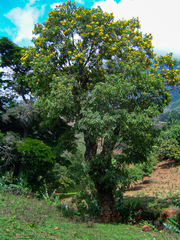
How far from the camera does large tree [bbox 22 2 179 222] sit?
23.4 ft

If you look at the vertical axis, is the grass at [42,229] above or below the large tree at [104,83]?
below

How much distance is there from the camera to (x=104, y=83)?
7.50 metres

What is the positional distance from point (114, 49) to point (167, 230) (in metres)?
6.54

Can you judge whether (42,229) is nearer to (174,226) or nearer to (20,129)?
(174,226)

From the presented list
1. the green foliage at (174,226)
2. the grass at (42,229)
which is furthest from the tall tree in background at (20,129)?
the green foliage at (174,226)

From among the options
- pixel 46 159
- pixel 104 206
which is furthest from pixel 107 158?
pixel 46 159

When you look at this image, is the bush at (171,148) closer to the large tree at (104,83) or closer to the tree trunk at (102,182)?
the large tree at (104,83)

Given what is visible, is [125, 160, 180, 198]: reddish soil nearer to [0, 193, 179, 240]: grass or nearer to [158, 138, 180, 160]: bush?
[158, 138, 180, 160]: bush

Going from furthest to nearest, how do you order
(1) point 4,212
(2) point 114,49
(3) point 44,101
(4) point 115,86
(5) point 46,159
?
(5) point 46,159
(3) point 44,101
(2) point 114,49
(4) point 115,86
(1) point 4,212

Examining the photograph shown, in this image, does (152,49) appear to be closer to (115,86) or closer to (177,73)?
(177,73)

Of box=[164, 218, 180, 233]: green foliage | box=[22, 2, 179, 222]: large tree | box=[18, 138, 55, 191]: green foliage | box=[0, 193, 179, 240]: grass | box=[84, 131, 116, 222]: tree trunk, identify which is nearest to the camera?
box=[0, 193, 179, 240]: grass

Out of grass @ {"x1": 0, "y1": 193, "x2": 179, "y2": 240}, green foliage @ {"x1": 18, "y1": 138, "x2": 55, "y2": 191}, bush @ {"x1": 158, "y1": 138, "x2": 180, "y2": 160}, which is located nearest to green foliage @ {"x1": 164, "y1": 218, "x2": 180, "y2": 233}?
grass @ {"x1": 0, "y1": 193, "x2": 179, "y2": 240}

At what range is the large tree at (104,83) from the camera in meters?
7.13

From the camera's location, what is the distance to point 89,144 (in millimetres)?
8828
